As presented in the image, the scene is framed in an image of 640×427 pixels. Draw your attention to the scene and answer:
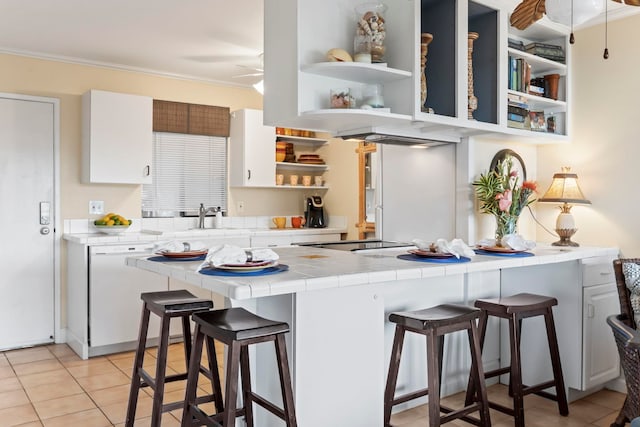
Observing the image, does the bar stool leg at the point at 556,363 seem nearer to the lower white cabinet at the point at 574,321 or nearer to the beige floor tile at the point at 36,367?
the lower white cabinet at the point at 574,321

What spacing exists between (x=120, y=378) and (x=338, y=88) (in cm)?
244

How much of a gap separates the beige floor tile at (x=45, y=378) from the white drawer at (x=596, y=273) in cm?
341

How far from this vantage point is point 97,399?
317 cm

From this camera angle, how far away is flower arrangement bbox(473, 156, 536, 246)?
3.21 meters

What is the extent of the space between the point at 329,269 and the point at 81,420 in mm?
1771

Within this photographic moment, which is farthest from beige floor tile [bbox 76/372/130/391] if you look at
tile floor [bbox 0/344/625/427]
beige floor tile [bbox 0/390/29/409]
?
beige floor tile [bbox 0/390/29/409]

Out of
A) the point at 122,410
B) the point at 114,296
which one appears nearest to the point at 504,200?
the point at 122,410

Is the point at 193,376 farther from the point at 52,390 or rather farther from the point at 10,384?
the point at 10,384

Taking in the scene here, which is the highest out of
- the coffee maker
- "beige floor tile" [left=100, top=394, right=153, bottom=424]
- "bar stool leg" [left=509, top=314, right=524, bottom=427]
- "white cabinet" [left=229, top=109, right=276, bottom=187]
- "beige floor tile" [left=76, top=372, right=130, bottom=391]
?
"white cabinet" [left=229, top=109, right=276, bottom=187]

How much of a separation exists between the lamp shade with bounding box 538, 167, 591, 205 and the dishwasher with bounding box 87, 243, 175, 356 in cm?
301

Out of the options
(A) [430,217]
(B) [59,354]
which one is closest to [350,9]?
(A) [430,217]

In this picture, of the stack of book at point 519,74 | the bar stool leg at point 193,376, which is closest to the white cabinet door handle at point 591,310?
the stack of book at point 519,74

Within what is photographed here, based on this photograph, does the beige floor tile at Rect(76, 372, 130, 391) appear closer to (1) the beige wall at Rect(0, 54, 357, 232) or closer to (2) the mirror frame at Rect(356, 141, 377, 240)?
(1) the beige wall at Rect(0, 54, 357, 232)

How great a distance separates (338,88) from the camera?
2877 mm
